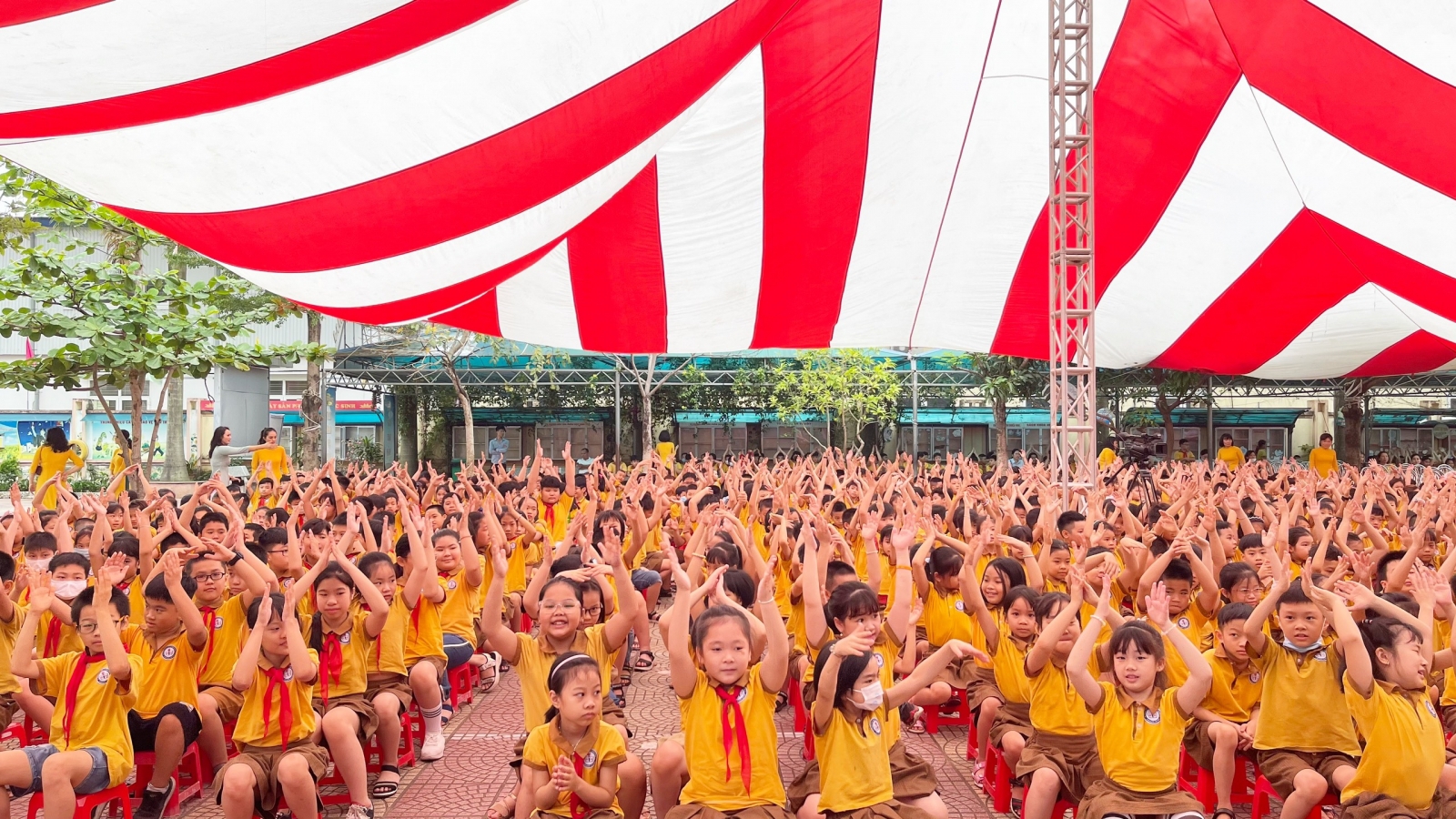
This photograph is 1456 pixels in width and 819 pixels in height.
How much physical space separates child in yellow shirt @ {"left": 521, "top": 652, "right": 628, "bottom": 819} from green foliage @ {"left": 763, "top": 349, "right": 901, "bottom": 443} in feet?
49.3

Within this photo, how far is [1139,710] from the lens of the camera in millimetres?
2822

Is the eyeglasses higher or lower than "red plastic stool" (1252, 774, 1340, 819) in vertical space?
higher

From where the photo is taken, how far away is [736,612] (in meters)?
2.70

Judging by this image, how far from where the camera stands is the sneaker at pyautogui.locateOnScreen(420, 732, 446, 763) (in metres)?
3.94

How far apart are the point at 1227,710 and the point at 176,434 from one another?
1623 cm

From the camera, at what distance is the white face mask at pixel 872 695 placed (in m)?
2.60

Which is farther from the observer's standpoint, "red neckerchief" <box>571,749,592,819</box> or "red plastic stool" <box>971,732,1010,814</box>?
"red plastic stool" <box>971,732,1010,814</box>

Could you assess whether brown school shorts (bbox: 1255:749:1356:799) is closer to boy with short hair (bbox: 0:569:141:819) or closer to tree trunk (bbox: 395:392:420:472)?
boy with short hair (bbox: 0:569:141:819)

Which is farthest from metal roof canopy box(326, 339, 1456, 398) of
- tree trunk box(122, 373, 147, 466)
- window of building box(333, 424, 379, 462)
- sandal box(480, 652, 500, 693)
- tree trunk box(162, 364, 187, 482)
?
sandal box(480, 652, 500, 693)

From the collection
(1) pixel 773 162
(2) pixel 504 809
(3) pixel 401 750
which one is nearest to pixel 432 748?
(3) pixel 401 750

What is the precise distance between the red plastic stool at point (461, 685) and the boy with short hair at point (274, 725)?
4.31ft

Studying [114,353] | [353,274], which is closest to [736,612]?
[353,274]

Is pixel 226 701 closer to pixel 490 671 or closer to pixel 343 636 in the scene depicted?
pixel 343 636

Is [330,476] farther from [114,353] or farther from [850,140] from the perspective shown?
[850,140]
